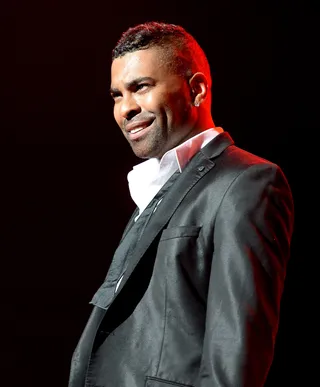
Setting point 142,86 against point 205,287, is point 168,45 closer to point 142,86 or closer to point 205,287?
point 142,86

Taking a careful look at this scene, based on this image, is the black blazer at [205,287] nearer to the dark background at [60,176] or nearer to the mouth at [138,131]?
the mouth at [138,131]

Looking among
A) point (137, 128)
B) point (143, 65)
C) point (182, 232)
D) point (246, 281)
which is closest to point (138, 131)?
point (137, 128)

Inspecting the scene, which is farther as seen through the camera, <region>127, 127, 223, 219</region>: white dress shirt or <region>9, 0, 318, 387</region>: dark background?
<region>9, 0, 318, 387</region>: dark background

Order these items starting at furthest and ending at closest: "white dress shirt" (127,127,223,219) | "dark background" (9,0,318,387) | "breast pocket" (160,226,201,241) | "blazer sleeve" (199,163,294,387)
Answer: "dark background" (9,0,318,387) → "white dress shirt" (127,127,223,219) → "breast pocket" (160,226,201,241) → "blazer sleeve" (199,163,294,387)

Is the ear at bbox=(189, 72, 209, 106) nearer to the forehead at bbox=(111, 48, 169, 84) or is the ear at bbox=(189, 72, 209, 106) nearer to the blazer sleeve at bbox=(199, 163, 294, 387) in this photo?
the forehead at bbox=(111, 48, 169, 84)

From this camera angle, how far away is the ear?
4.58ft

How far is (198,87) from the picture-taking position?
1406mm

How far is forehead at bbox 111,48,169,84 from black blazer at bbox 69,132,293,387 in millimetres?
203

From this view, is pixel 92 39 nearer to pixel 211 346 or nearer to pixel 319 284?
pixel 319 284

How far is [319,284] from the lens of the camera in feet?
6.75

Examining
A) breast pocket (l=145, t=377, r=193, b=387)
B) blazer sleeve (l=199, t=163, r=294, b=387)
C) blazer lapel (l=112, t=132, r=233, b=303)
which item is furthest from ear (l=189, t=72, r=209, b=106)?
breast pocket (l=145, t=377, r=193, b=387)

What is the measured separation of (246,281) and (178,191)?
0.25 metres

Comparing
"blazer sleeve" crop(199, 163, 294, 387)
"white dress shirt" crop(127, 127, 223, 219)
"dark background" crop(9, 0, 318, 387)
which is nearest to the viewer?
"blazer sleeve" crop(199, 163, 294, 387)

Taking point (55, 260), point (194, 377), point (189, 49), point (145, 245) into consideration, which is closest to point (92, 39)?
point (55, 260)
